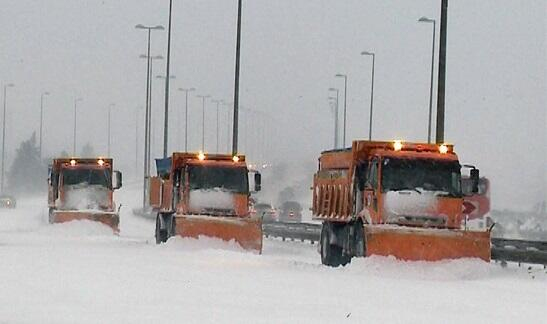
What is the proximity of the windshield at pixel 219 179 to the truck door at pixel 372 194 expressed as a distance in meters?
8.38

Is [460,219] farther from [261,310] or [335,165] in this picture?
[261,310]

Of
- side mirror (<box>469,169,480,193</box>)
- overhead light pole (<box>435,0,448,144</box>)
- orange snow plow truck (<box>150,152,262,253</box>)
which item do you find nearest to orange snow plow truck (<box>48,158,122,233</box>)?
orange snow plow truck (<box>150,152,262,253</box>)

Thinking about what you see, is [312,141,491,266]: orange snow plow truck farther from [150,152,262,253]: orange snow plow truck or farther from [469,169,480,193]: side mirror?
[150,152,262,253]: orange snow plow truck

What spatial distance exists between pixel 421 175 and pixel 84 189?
68.3 feet

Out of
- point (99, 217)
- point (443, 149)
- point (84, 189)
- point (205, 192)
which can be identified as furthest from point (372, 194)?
point (84, 189)

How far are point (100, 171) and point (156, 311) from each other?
101 feet

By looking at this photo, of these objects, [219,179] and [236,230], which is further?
[219,179]

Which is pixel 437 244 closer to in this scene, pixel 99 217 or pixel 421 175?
pixel 421 175

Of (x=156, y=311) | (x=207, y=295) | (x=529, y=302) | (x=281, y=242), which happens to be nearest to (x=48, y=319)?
(x=156, y=311)

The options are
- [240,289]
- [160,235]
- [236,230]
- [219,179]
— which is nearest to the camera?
[240,289]

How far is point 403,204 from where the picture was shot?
26.7 metres

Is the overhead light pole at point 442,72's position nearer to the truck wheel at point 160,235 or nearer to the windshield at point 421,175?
the windshield at point 421,175

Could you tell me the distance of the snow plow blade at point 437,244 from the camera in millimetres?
25234

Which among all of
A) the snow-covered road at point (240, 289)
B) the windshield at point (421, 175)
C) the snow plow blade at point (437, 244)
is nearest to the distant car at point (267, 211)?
the snow-covered road at point (240, 289)
